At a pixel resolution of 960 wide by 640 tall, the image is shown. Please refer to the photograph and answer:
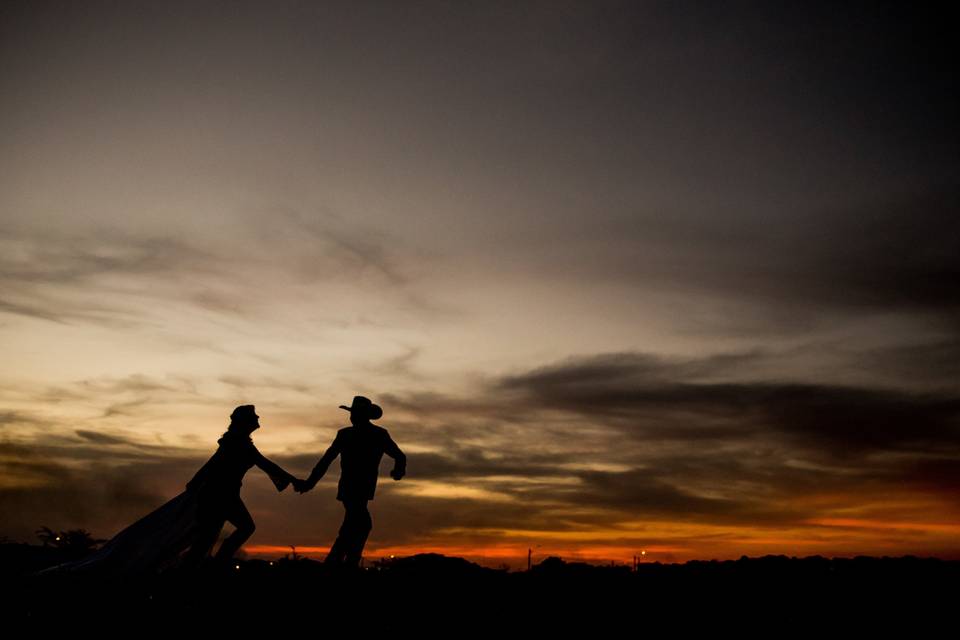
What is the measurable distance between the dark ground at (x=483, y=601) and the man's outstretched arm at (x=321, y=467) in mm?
1312

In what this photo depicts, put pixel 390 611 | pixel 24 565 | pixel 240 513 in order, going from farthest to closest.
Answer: pixel 24 565 < pixel 240 513 < pixel 390 611

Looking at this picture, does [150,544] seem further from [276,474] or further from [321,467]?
[321,467]

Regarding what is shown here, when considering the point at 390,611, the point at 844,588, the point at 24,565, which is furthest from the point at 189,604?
the point at 844,588

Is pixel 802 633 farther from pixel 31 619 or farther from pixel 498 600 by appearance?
pixel 31 619

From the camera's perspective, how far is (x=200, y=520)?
11484 mm

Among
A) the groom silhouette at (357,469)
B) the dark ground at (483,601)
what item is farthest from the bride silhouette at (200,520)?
the groom silhouette at (357,469)

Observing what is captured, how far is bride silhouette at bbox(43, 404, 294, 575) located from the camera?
11445 millimetres

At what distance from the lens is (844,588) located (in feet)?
36.7

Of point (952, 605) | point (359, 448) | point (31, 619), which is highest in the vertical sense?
point (359, 448)

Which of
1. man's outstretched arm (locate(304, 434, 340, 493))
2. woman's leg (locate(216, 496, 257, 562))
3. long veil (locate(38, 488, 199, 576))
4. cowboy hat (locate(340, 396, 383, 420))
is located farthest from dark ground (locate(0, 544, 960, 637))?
cowboy hat (locate(340, 396, 383, 420))

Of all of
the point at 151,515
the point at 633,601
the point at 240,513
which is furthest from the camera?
the point at 151,515

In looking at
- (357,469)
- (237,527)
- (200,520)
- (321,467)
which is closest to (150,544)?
(200,520)

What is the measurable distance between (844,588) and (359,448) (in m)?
6.80

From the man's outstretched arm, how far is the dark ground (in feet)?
4.30
